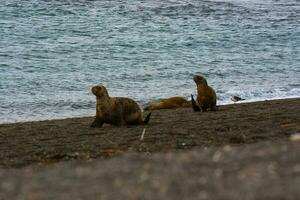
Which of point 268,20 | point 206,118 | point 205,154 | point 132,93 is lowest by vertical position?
point 268,20

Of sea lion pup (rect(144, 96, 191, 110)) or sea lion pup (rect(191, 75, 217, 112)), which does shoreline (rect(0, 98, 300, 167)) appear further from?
sea lion pup (rect(144, 96, 191, 110))

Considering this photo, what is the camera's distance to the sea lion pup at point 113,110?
11.9 metres

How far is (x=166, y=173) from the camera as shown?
13.1ft

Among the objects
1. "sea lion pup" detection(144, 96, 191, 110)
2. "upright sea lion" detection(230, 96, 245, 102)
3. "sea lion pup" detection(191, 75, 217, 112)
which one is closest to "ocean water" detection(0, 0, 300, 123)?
"upright sea lion" detection(230, 96, 245, 102)

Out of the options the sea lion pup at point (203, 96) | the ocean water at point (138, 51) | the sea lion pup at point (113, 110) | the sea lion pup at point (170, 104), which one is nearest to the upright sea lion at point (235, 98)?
the ocean water at point (138, 51)

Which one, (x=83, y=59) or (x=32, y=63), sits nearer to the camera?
(x=32, y=63)

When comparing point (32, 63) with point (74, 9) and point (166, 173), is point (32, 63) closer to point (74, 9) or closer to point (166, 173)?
point (74, 9)

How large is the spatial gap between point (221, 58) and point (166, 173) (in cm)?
2834

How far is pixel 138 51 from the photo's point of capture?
32.8 m

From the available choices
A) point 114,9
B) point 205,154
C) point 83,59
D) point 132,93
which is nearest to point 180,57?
point 83,59

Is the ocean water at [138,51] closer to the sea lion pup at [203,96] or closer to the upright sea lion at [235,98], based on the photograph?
the upright sea lion at [235,98]

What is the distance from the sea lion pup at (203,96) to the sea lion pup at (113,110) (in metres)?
2.70

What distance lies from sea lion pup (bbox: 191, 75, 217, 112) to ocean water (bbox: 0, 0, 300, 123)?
156 inches

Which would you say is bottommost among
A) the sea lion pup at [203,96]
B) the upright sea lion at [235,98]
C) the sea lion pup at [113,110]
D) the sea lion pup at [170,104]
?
the upright sea lion at [235,98]
